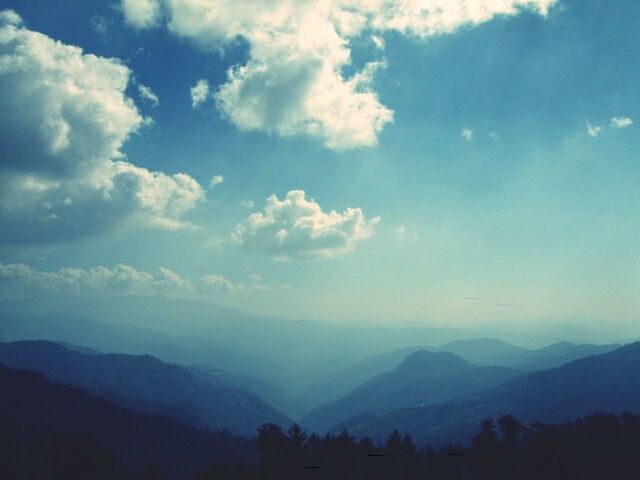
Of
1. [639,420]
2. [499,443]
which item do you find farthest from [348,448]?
[639,420]

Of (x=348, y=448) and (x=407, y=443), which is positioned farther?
(x=407, y=443)

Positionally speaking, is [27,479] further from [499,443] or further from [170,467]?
[499,443]

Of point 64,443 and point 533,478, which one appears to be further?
point 64,443

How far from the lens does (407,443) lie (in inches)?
3248

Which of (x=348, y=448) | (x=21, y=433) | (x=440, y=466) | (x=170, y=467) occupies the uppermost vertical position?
(x=348, y=448)

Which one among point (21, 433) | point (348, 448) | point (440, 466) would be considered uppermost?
point (348, 448)

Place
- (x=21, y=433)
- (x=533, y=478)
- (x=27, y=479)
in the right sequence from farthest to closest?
1. (x=21, y=433)
2. (x=27, y=479)
3. (x=533, y=478)

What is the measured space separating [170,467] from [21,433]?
66455mm

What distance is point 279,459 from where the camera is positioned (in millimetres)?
62250

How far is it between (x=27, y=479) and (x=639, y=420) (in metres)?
139

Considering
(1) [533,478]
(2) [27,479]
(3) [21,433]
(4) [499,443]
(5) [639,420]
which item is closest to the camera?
(1) [533,478]

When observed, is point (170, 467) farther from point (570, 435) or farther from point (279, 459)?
point (570, 435)

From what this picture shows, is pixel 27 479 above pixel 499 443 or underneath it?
underneath

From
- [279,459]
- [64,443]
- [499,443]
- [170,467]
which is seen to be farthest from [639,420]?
[170,467]
